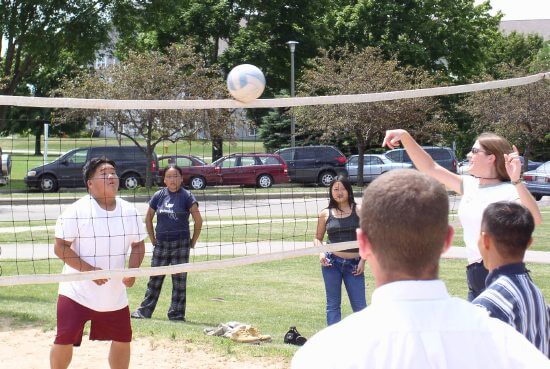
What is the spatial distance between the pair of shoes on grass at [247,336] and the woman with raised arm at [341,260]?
682 mm

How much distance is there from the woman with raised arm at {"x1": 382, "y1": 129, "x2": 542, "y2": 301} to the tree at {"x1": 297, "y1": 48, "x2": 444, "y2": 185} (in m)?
15.6

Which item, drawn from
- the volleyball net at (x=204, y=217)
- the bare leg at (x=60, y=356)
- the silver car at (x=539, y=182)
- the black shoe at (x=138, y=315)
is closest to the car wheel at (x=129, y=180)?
the volleyball net at (x=204, y=217)

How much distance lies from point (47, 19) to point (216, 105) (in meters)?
26.4

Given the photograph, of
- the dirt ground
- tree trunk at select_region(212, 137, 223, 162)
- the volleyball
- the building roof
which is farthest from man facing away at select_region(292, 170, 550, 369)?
the building roof

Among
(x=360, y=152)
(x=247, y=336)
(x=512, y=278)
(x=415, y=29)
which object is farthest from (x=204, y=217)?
(x=415, y=29)

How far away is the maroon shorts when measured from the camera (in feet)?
19.6

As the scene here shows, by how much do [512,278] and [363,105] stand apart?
72.8ft

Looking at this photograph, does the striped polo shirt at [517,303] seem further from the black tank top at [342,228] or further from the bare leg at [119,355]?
the black tank top at [342,228]

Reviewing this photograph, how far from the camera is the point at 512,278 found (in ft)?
11.8

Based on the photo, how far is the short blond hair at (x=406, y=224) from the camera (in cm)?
213

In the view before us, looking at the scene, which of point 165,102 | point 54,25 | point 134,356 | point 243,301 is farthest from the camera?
point 54,25

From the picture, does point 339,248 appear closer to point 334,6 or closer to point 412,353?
point 412,353

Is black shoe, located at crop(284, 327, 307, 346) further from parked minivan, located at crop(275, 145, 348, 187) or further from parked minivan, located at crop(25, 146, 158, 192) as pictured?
parked minivan, located at crop(25, 146, 158, 192)

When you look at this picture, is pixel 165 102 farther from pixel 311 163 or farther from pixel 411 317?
pixel 311 163
